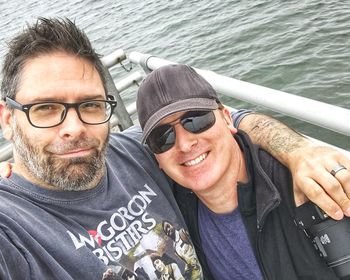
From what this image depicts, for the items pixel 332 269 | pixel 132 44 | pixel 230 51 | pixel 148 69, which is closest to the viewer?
pixel 332 269

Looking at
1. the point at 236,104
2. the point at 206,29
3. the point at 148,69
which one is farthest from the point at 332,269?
the point at 206,29

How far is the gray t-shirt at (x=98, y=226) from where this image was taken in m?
1.65

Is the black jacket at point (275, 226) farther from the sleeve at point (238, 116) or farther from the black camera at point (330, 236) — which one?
the sleeve at point (238, 116)

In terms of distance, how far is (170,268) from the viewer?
2053 mm

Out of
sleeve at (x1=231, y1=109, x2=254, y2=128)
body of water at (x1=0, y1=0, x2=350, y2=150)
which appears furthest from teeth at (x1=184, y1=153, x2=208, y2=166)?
body of water at (x1=0, y1=0, x2=350, y2=150)

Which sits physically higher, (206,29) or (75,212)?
(75,212)

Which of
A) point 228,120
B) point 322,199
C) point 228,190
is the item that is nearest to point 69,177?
point 228,190

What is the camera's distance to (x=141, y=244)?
6.59 feet

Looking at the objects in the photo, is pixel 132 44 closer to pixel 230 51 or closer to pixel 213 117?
pixel 230 51

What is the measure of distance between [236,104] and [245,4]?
5259mm

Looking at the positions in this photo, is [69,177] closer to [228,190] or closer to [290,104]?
[228,190]

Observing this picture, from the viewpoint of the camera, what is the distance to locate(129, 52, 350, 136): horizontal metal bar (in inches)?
71.8

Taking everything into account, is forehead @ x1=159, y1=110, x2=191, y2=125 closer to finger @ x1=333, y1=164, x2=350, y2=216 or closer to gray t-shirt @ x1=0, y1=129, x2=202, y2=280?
gray t-shirt @ x1=0, y1=129, x2=202, y2=280

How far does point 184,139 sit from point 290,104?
62 centimetres
